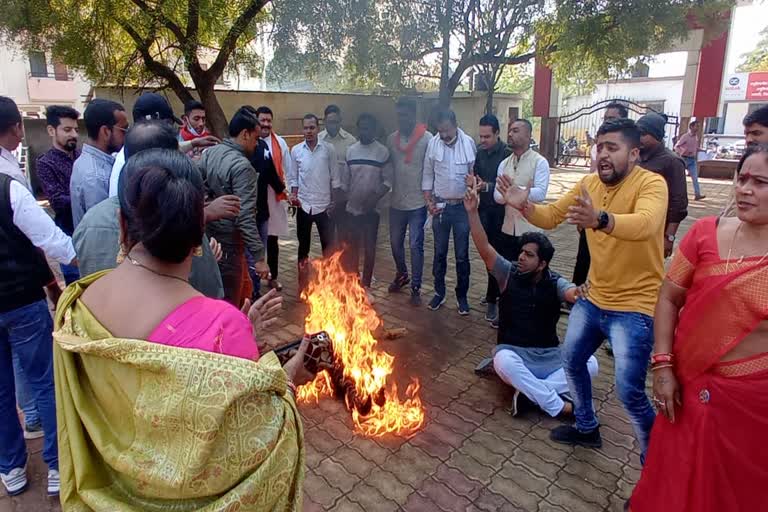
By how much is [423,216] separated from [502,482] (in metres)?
3.58

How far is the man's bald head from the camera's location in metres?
2.42

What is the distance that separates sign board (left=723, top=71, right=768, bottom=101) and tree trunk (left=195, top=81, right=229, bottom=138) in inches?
1202

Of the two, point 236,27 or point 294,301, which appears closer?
point 294,301

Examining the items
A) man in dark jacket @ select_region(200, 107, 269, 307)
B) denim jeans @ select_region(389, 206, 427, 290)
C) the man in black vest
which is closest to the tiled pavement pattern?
the man in black vest

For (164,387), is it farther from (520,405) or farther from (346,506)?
(520,405)

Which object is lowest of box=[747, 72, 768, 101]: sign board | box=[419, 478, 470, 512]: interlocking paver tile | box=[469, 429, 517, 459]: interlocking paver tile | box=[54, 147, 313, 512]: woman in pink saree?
box=[419, 478, 470, 512]: interlocking paver tile

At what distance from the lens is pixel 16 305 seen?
→ 2.74m

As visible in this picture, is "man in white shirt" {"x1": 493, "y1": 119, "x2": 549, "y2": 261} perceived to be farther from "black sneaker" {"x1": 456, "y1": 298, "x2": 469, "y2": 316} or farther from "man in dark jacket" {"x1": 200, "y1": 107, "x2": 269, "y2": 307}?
"man in dark jacket" {"x1": 200, "y1": 107, "x2": 269, "y2": 307}

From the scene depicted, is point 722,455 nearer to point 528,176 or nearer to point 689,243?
point 689,243

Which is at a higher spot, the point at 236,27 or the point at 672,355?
the point at 236,27

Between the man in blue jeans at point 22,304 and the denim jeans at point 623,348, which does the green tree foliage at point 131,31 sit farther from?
the denim jeans at point 623,348

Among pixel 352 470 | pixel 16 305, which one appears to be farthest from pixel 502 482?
pixel 16 305

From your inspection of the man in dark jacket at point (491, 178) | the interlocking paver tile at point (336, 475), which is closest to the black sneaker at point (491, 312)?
the man in dark jacket at point (491, 178)

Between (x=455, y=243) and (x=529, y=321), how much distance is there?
183cm
